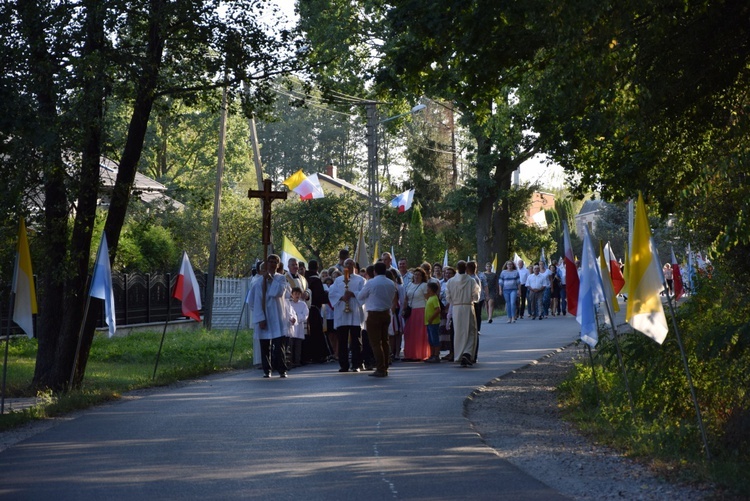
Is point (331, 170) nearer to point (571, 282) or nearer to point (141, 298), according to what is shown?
point (141, 298)

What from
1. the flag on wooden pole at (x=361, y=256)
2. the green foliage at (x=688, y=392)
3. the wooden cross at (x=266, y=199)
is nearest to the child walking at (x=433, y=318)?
the wooden cross at (x=266, y=199)

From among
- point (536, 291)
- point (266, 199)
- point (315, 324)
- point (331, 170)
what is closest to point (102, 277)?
point (315, 324)

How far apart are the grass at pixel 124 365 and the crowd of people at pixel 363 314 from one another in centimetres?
142

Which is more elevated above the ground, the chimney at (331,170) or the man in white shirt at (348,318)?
the chimney at (331,170)

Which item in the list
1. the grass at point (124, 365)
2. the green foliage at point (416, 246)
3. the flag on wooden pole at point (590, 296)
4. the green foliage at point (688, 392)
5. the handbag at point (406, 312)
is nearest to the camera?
the green foliage at point (688, 392)

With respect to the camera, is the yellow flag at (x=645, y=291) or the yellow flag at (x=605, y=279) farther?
the yellow flag at (x=605, y=279)

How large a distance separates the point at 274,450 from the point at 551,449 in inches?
99.2

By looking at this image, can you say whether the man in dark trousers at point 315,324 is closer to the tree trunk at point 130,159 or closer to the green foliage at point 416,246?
the tree trunk at point 130,159

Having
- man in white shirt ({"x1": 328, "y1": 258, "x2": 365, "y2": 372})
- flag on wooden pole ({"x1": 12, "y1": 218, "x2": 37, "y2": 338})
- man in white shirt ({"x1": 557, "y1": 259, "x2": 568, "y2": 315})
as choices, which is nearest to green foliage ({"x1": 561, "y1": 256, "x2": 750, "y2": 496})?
man in white shirt ({"x1": 328, "y1": 258, "x2": 365, "y2": 372})

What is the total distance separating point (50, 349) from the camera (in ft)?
56.0

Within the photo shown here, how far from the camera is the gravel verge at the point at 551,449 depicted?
8.32m

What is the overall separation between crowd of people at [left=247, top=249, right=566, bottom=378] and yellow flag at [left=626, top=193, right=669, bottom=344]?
816 centimetres

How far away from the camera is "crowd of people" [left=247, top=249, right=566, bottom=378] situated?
18.3 m

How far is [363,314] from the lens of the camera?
64.6ft
